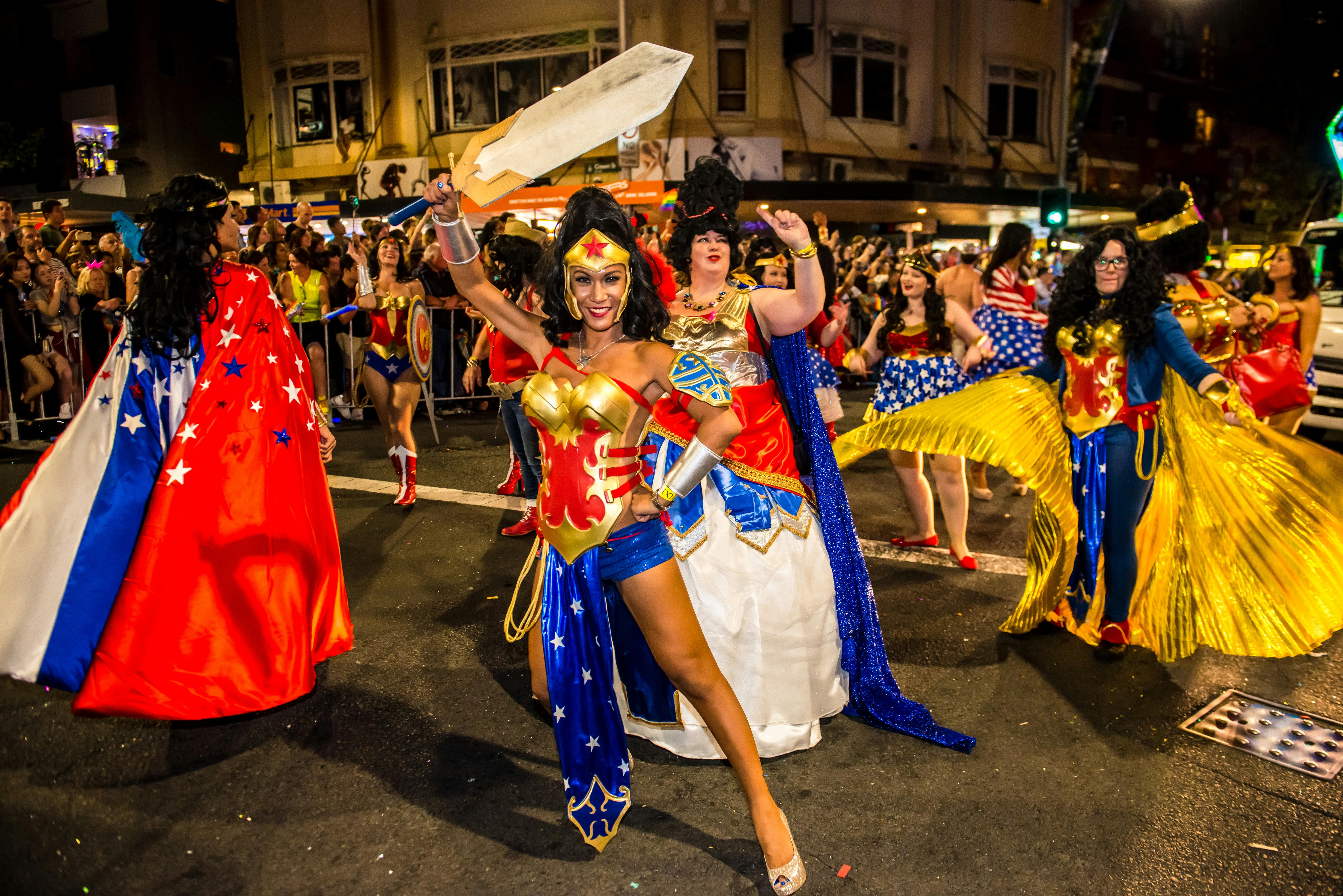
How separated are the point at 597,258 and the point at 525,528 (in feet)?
12.7

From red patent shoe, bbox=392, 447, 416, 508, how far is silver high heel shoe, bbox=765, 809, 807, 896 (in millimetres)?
4959

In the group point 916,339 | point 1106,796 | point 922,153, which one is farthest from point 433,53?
point 1106,796

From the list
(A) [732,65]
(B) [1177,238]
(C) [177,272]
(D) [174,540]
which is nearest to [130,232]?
(C) [177,272]

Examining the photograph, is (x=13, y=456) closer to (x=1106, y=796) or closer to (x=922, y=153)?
(x=1106, y=796)

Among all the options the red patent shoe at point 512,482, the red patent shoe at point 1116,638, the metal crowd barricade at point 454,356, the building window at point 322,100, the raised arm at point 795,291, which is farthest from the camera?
the building window at point 322,100

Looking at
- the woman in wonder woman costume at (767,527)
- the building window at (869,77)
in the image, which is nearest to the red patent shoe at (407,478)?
the woman in wonder woman costume at (767,527)

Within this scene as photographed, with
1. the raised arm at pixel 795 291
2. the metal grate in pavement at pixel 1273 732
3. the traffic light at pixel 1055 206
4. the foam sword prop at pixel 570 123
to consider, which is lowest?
the metal grate in pavement at pixel 1273 732

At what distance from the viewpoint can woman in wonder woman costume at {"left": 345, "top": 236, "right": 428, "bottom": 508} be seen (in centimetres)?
688

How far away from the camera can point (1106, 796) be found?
307cm

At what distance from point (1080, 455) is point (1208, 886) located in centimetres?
213

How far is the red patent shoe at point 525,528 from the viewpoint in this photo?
6176 millimetres

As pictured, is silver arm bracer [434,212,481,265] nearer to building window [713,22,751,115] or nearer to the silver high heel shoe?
the silver high heel shoe

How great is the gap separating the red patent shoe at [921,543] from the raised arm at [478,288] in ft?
12.5

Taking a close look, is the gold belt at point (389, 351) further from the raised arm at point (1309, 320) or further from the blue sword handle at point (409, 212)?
the raised arm at point (1309, 320)
